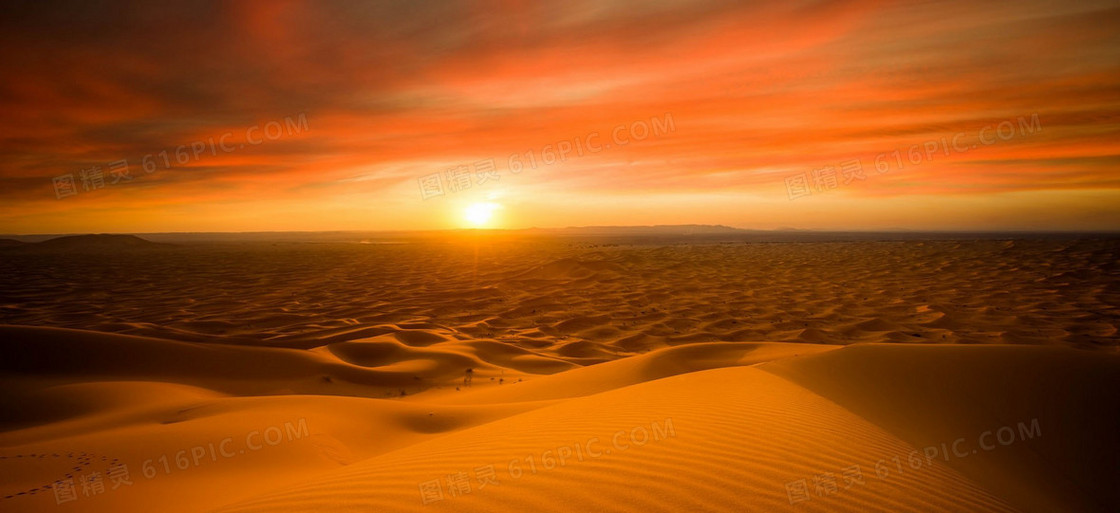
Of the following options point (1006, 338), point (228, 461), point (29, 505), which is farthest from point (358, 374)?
point (1006, 338)

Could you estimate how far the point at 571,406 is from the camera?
4.43 m

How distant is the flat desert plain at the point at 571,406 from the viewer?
8.25 feet

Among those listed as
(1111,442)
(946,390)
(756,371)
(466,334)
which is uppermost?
(466,334)

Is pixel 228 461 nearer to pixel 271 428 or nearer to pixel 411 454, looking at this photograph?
pixel 271 428

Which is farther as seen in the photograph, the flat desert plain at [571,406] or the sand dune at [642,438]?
the flat desert plain at [571,406]

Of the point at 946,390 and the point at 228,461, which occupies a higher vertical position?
the point at 228,461

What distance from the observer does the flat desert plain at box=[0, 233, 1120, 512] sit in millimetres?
2516

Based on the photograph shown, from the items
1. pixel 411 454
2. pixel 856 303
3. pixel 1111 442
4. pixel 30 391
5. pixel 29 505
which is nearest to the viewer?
pixel 29 505

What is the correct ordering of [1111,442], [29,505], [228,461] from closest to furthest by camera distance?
1. [29,505]
2. [1111,442]
3. [228,461]

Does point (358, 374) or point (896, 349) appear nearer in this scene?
point (896, 349)

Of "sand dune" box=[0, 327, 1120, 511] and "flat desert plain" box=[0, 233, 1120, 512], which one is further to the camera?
"flat desert plain" box=[0, 233, 1120, 512]

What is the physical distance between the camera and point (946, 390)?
4676mm

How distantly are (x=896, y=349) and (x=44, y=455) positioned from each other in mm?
8712

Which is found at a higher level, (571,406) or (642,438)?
(642,438)
